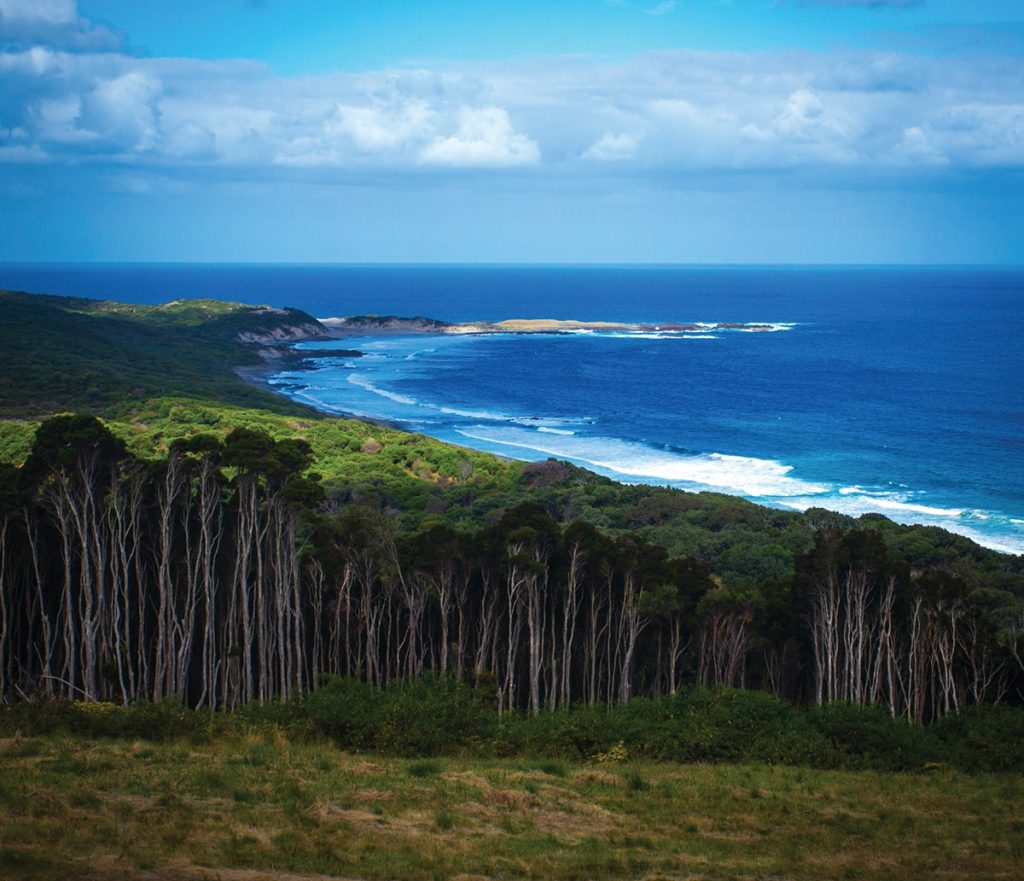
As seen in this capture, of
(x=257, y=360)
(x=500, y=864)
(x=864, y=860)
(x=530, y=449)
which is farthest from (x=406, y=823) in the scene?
(x=257, y=360)

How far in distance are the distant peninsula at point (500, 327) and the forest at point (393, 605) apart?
492 feet

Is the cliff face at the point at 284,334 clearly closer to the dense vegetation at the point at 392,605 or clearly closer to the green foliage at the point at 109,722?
the dense vegetation at the point at 392,605

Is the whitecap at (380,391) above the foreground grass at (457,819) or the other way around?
above

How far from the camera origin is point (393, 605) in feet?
113

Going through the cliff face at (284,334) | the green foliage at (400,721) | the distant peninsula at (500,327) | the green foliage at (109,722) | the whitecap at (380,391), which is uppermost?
the distant peninsula at (500,327)

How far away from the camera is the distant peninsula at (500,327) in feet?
607

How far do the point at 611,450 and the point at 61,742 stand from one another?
62.7 metres

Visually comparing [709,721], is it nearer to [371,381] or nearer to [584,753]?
[584,753]

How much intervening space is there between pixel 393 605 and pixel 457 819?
18836mm

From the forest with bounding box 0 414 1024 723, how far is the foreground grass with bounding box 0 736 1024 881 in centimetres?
1099

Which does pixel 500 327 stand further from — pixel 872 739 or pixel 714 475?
pixel 872 739

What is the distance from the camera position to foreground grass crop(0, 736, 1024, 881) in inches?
539

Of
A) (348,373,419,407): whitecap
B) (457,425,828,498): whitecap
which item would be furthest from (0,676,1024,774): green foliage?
(348,373,419,407): whitecap

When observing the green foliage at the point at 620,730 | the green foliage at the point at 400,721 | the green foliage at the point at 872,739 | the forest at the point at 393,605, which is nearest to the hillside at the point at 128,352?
the forest at the point at 393,605
